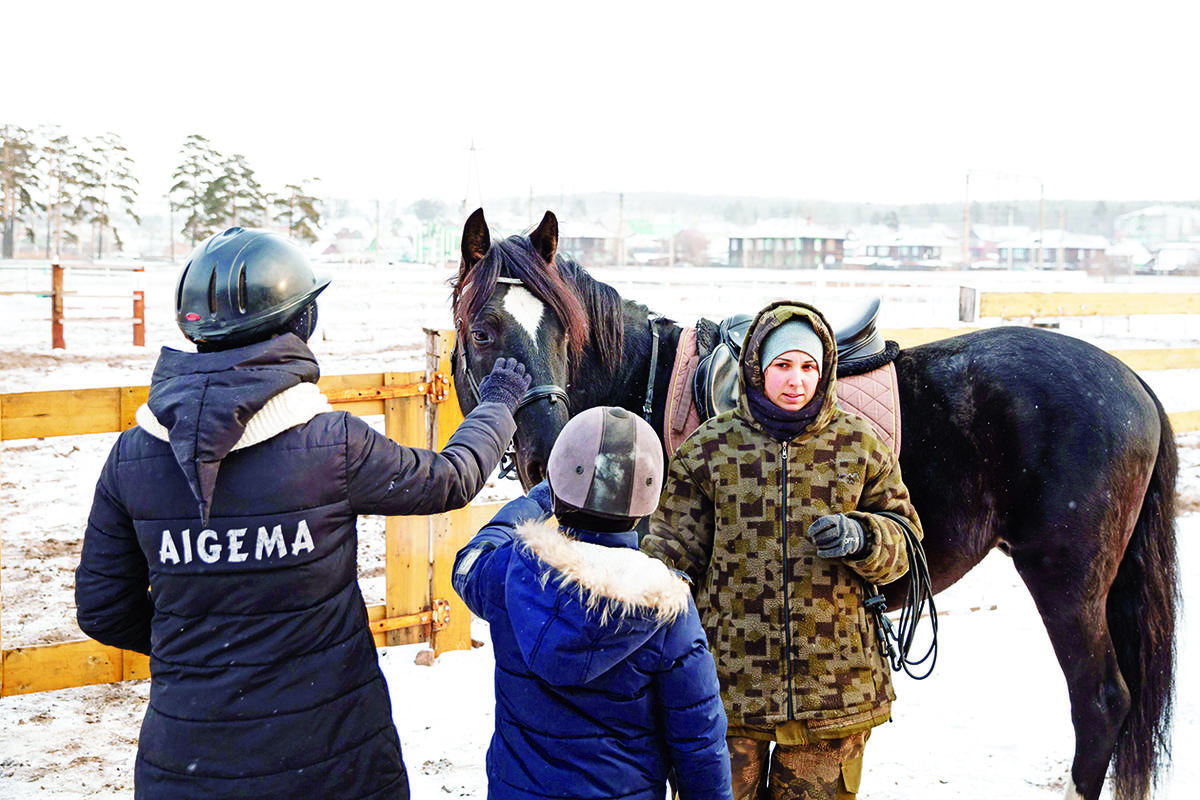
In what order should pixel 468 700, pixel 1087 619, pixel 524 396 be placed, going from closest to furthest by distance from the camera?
pixel 524 396 → pixel 1087 619 → pixel 468 700

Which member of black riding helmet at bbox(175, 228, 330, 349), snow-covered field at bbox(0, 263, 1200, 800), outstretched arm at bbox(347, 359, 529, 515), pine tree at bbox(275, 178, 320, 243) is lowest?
snow-covered field at bbox(0, 263, 1200, 800)

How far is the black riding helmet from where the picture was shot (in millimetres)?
1658

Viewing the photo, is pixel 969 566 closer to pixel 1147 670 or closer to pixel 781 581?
pixel 1147 670

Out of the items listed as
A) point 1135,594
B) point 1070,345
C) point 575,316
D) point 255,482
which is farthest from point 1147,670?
point 255,482

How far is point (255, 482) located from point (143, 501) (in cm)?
21

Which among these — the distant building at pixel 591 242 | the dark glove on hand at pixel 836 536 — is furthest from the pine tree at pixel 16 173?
the dark glove on hand at pixel 836 536

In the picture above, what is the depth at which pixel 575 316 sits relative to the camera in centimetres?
280

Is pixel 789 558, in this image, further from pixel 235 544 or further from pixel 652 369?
pixel 235 544

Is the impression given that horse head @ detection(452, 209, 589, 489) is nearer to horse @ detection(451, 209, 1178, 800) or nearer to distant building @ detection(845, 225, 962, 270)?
horse @ detection(451, 209, 1178, 800)

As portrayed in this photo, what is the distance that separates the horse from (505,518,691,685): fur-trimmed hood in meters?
1.22

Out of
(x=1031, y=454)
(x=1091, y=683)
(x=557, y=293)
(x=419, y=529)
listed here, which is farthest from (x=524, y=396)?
(x=1091, y=683)

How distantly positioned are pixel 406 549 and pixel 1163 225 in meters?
115

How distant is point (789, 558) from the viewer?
84.5 inches

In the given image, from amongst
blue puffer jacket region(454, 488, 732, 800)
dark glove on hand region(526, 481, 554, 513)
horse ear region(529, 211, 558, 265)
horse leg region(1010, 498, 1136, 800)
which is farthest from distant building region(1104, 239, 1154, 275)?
blue puffer jacket region(454, 488, 732, 800)
